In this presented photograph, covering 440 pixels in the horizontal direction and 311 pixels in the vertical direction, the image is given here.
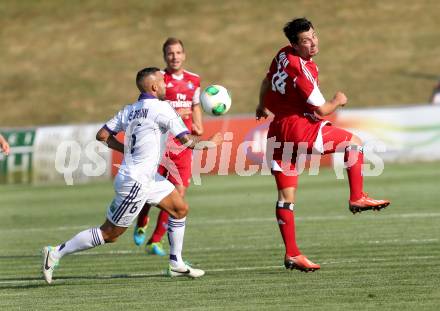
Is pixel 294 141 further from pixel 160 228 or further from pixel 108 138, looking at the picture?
pixel 160 228

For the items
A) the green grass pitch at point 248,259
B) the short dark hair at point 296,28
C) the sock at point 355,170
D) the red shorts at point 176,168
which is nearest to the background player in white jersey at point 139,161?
the green grass pitch at point 248,259

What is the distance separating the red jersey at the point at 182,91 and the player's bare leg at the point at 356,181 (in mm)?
2950

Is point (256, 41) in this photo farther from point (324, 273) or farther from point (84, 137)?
point (324, 273)

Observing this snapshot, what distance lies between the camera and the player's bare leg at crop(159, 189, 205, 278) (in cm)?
1045

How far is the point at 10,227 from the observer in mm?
17297

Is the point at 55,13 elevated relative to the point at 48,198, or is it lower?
elevated

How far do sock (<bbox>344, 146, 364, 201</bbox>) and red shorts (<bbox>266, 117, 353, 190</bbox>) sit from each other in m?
0.11

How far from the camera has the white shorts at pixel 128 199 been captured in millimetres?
10148

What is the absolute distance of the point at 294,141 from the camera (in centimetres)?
1058

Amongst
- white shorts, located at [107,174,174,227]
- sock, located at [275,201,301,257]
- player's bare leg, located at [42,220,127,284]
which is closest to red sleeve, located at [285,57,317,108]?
sock, located at [275,201,301,257]

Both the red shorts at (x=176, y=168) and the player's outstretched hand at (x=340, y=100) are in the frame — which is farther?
the red shorts at (x=176, y=168)

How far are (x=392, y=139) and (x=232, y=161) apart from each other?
407 cm

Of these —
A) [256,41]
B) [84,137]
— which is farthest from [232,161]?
[256,41]

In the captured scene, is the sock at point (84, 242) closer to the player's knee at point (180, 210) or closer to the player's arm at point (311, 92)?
the player's knee at point (180, 210)
